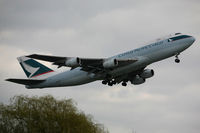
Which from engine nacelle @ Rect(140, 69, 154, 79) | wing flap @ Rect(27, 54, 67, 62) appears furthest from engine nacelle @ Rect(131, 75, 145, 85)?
wing flap @ Rect(27, 54, 67, 62)

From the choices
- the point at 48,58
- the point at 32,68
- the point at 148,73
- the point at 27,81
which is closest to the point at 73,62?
the point at 48,58

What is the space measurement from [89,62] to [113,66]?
340cm

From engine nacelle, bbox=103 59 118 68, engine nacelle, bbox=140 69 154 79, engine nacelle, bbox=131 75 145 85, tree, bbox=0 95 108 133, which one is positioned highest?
engine nacelle, bbox=103 59 118 68

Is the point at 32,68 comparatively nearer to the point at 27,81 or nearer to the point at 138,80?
the point at 27,81

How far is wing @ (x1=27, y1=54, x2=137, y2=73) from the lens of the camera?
5378 cm

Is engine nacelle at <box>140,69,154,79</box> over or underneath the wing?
underneath

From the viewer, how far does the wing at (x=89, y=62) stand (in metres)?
53.8

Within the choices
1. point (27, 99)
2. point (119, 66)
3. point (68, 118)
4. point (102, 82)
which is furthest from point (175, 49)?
point (27, 99)

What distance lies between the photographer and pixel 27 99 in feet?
186

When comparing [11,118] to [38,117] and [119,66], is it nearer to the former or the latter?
[38,117]

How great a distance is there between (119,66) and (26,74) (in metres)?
17.6

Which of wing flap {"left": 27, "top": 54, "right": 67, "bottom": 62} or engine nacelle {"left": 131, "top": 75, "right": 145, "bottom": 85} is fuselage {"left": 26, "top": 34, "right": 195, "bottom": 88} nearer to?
engine nacelle {"left": 131, "top": 75, "right": 145, "bottom": 85}

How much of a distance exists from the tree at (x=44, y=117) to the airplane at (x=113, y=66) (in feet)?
15.8

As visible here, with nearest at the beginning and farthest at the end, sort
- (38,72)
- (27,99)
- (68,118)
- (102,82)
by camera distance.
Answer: (68,118) < (27,99) < (102,82) < (38,72)
